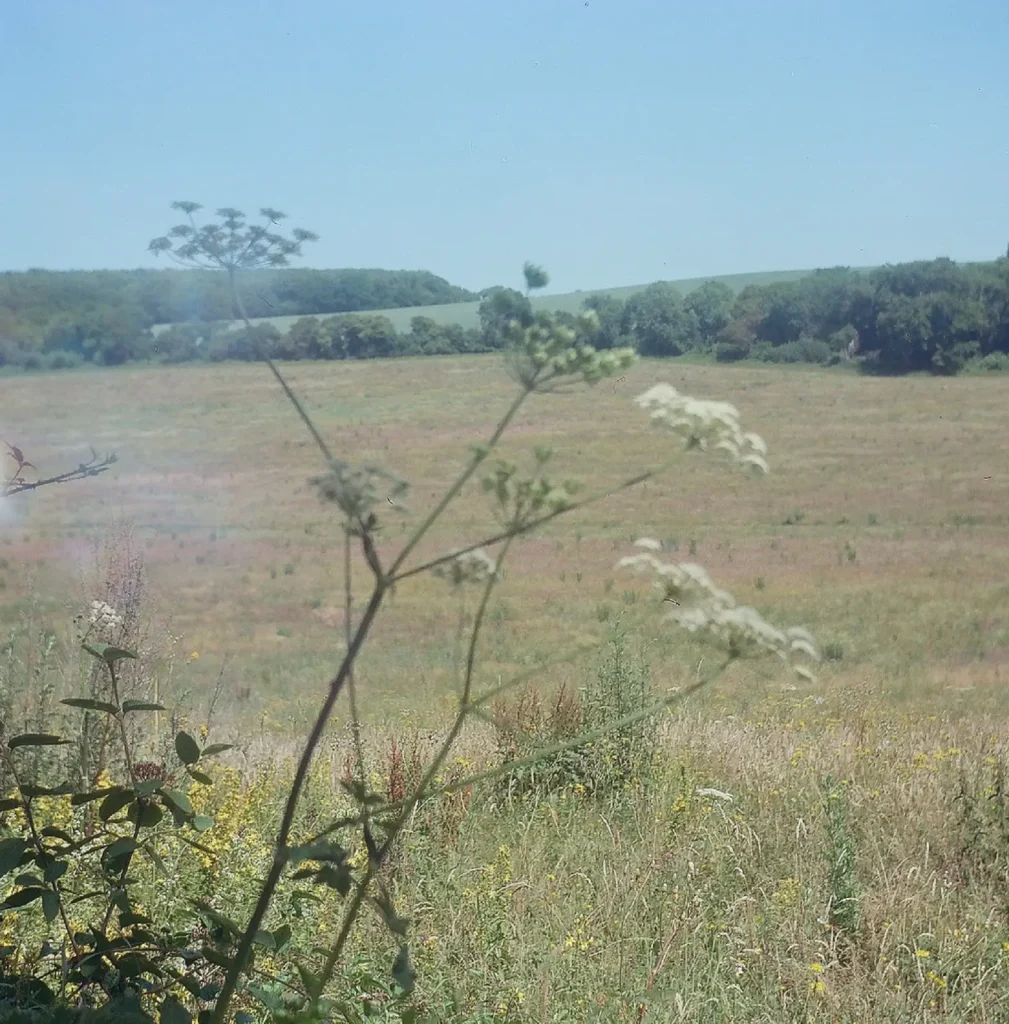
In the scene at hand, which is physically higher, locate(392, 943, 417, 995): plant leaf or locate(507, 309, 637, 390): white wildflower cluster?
locate(507, 309, 637, 390): white wildflower cluster

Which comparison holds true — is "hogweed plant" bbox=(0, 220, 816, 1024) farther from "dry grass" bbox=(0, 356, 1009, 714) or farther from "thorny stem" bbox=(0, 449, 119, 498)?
"dry grass" bbox=(0, 356, 1009, 714)

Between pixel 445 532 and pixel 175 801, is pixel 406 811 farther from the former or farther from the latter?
pixel 445 532

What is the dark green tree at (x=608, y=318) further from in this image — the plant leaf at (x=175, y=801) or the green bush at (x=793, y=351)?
the green bush at (x=793, y=351)

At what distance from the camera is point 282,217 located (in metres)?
1.16

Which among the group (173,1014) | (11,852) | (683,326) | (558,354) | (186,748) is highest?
(683,326)

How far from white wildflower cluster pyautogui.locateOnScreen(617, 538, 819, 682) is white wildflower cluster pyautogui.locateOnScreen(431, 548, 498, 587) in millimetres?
155

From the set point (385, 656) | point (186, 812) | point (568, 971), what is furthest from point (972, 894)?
point (385, 656)

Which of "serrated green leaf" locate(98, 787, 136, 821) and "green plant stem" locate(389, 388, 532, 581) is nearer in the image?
"green plant stem" locate(389, 388, 532, 581)

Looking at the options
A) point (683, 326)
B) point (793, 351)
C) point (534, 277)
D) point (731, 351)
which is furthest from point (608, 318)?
point (793, 351)

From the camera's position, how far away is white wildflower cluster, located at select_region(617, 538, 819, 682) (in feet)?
3.27

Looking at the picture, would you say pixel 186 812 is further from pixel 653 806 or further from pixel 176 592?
pixel 176 592

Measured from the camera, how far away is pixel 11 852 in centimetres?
116

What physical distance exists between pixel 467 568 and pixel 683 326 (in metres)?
2.71

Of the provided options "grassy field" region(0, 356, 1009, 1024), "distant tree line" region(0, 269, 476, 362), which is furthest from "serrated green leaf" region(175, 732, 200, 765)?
"distant tree line" region(0, 269, 476, 362)
